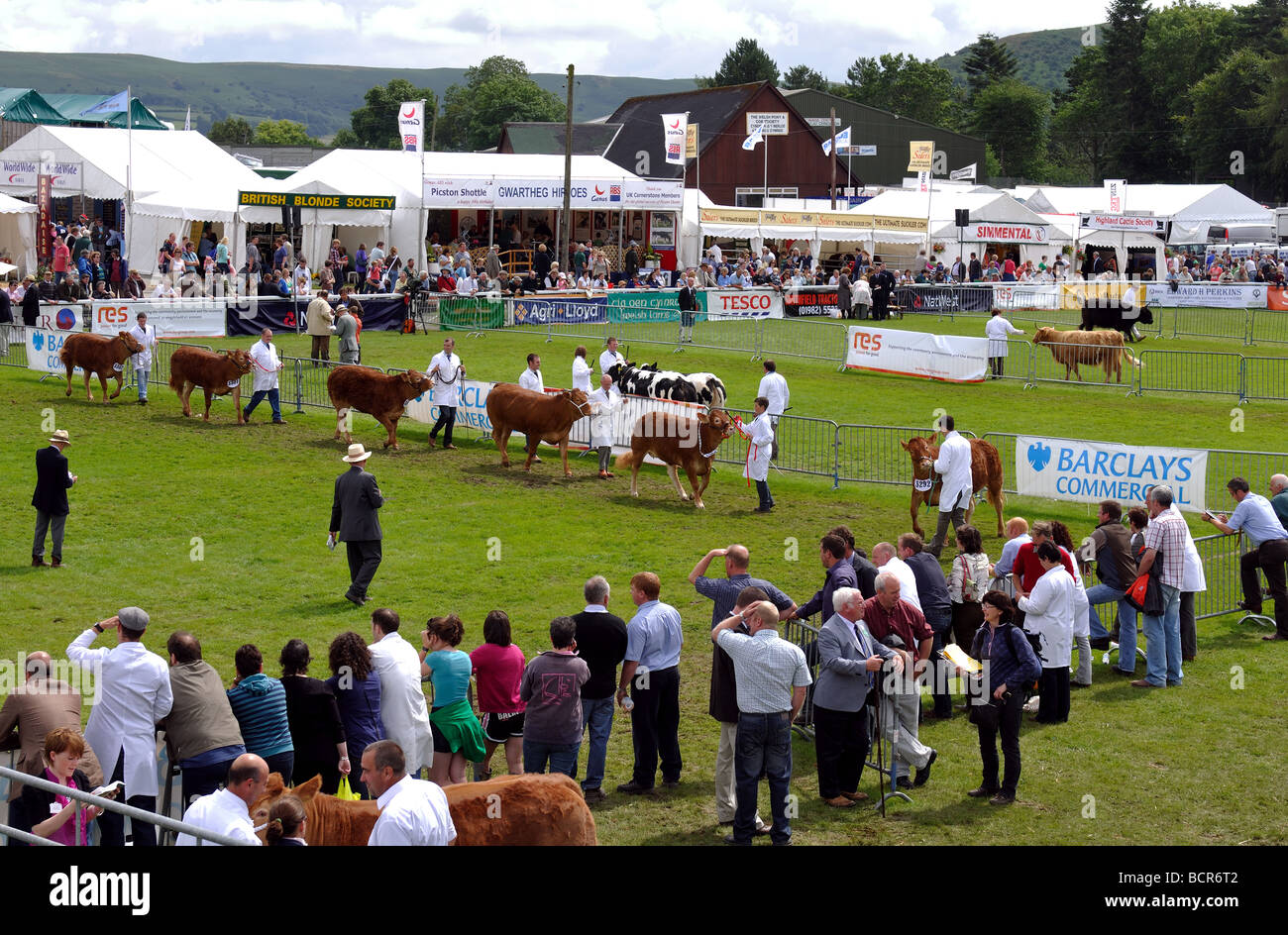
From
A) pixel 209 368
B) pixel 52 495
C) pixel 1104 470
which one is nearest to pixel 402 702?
pixel 52 495

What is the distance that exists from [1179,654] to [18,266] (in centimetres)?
3615

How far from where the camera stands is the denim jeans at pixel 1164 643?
38.8ft

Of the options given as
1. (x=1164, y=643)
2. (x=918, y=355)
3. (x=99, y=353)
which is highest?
(x=918, y=355)

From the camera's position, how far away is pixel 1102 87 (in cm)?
11450

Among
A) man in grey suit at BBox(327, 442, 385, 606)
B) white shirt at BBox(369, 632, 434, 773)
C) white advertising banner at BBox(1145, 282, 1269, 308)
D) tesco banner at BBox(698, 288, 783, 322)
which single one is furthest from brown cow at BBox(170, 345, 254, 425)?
white advertising banner at BBox(1145, 282, 1269, 308)

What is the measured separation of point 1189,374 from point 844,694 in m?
23.1

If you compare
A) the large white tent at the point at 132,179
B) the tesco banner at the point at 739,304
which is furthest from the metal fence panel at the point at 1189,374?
the large white tent at the point at 132,179

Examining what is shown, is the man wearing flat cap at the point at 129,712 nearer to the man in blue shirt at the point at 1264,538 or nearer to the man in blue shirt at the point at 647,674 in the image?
the man in blue shirt at the point at 647,674

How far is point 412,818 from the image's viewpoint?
6.35 metres

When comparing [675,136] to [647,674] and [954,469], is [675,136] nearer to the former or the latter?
[954,469]

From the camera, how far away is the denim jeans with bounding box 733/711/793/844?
8.50 meters

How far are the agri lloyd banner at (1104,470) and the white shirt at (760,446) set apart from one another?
3.43m

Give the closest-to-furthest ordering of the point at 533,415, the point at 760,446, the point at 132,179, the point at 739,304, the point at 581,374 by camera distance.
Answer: the point at 760,446 < the point at 533,415 < the point at 581,374 < the point at 132,179 < the point at 739,304

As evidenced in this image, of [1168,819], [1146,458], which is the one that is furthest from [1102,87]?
[1168,819]
